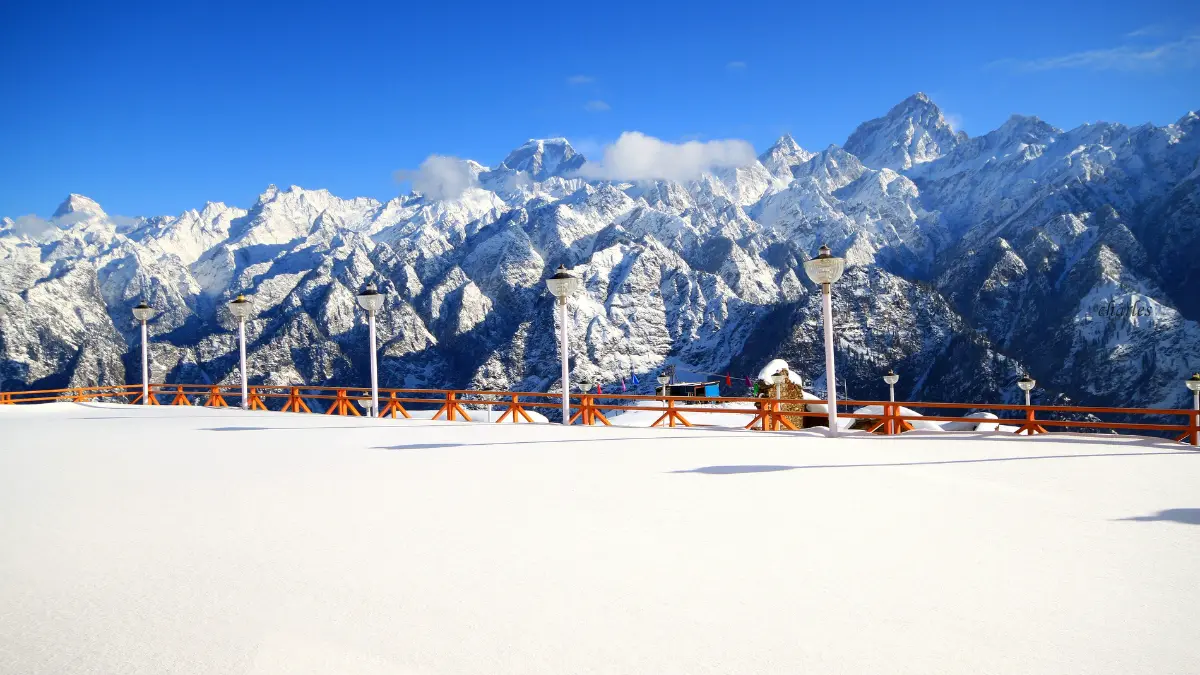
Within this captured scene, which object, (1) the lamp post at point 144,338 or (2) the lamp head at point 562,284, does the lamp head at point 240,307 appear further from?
(2) the lamp head at point 562,284

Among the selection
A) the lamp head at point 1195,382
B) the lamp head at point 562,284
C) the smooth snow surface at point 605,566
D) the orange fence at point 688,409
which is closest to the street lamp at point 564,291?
the lamp head at point 562,284

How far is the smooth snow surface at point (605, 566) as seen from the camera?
17.0 feet

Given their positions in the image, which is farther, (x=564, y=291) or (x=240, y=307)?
(x=240, y=307)

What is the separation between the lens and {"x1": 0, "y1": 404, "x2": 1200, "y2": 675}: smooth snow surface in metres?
5.20

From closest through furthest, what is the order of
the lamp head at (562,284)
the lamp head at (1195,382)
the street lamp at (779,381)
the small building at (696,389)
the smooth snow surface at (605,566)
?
the smooth snow surface at (605,566) < the lamp head at (562,284) < the lamp head at (1195,382) < the street lamp at (779,381) < the small building at (696,389)

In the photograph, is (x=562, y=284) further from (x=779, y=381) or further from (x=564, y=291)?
(x=779, y=381)

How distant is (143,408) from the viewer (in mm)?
30328

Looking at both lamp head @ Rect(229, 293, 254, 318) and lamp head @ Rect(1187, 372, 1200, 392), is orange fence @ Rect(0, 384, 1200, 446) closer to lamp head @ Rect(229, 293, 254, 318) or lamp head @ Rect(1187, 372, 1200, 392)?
lamp head @ Rect(229, 293, 254, 318)

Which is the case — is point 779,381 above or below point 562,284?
below

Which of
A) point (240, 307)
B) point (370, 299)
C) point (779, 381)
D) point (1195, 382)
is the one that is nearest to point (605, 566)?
point (370, 299)

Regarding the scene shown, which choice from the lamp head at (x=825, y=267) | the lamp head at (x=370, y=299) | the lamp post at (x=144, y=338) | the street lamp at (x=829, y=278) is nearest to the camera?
the street lamp at (x=829, y=278)

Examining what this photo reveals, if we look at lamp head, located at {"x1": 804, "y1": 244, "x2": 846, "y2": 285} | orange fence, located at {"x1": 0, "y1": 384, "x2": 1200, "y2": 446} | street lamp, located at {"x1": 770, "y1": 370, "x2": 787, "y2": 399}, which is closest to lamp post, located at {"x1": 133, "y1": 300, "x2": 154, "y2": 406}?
orange fence, located at {"x1": 0, "y1": 384, "x2": 1200, "y2": 446}

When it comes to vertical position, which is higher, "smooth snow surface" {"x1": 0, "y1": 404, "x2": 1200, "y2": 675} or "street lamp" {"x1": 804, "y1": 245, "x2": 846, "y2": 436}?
"street lamp" {"x1": 804, "y1": 245, "x2": 846, "y2": 436}

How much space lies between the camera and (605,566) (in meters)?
6.87
